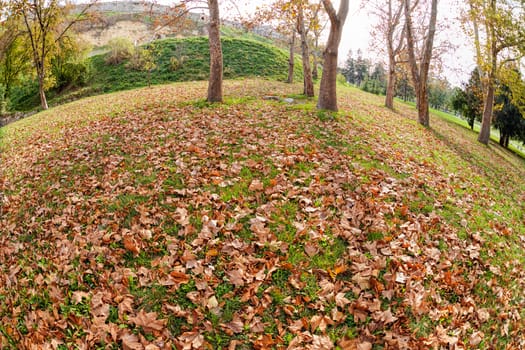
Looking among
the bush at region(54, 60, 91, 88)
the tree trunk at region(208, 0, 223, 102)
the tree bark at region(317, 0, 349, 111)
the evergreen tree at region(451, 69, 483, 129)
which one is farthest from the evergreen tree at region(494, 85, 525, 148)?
the bush at region(54, 60, 91, 88)

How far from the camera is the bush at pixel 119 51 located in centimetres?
3344

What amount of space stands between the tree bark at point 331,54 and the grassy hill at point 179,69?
64.7ft

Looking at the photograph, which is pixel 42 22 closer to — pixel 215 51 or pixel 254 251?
pixel 215 51

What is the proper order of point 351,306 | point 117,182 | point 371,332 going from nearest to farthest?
1. point 371,332
2. point 351,306
3. point 117,182

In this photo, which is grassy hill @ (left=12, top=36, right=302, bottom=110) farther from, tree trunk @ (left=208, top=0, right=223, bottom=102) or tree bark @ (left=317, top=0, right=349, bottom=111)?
tree bark @ (left=317, top=0, right=349, bottom=111)

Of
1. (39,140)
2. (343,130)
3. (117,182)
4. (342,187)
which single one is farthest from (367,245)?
(39,140)

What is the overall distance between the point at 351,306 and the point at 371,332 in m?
0.31

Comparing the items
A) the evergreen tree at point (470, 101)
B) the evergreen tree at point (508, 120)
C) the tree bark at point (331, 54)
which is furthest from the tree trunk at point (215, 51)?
the evergreen tree at point (470, 101)

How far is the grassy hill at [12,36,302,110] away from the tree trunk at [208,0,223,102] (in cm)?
1798

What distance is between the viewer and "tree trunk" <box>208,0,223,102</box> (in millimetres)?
11571

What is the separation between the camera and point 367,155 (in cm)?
752

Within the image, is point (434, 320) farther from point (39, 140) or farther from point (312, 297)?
point (39, 140)

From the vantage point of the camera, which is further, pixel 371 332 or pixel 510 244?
pixel 510 244

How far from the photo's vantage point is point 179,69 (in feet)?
103
